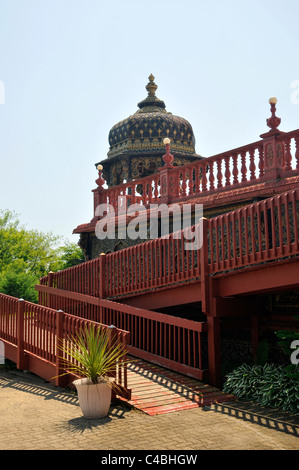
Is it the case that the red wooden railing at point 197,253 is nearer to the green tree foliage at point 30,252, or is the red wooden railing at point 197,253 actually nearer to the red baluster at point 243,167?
the red baluster at point 243,167

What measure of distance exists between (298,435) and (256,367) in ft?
8.29

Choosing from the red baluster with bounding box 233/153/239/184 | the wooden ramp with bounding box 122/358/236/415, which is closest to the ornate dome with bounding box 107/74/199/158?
the red baluster with bounding box 233/153/239/184

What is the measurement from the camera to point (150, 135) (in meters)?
19.2

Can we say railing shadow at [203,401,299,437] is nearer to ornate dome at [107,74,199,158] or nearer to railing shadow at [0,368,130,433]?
railing shadow at [0,368,130,433]

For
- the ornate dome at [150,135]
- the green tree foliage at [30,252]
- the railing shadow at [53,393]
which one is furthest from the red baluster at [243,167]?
the green tree foliage at [30,252]

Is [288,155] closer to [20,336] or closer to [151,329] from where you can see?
[151,329]

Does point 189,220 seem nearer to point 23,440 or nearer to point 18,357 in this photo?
point 18,357

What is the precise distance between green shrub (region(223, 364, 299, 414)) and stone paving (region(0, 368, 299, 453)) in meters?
0.26

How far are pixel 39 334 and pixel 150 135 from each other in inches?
409

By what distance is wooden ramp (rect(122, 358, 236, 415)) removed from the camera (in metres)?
8.01

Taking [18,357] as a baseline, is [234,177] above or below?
above

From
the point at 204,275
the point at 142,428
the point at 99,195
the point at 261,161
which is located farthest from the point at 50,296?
the point at 142,428

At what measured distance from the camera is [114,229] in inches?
628
